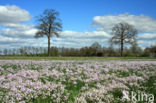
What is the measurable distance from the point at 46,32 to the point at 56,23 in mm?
4703

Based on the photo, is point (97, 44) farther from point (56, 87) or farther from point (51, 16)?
point (56, 87)

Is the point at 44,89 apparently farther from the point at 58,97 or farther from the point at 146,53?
the point at 146,53

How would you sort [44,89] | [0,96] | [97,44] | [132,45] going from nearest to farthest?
1. [0,96]
2. [44,89]
3. [132,45]
4. [97,44]

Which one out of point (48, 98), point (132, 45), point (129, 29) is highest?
point (129, 29)

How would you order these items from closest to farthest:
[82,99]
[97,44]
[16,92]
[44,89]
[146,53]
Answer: [82,99] < [16,92] < [44,89] < [146,53] < [97,44]

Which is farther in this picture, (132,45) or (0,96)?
(132,45)

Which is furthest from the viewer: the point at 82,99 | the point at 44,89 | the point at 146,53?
the point at 146,53

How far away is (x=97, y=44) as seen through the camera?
7869 centimetres

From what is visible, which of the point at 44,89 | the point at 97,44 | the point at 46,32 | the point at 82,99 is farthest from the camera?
the point at 97,44

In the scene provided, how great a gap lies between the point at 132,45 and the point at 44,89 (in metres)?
65.6

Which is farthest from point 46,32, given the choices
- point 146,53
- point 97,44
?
point 146,53

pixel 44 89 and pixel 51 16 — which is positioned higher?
pixel 51 16

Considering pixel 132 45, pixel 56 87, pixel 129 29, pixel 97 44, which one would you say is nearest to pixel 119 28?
pixel 129 29

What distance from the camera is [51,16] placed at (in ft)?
180
